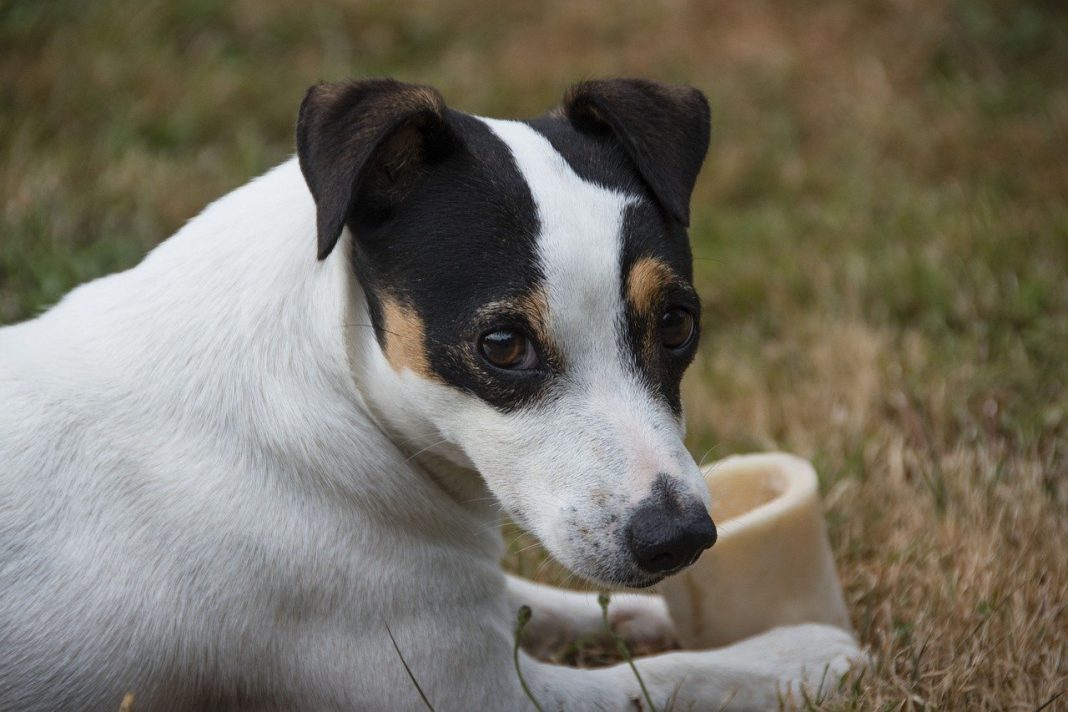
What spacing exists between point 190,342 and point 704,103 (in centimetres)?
154

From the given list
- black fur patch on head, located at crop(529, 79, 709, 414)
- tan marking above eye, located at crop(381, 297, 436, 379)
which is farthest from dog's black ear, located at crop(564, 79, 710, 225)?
tan marking above eye, located at crop(381, 297, 436, 379)

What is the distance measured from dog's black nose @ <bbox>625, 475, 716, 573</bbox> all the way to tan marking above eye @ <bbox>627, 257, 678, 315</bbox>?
1.43ft

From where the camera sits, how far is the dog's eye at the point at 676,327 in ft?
9.96

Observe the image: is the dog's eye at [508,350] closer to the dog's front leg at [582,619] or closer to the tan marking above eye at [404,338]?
the tan marking above eye at [404,338]

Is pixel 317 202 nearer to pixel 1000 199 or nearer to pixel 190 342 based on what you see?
pixel 190 342

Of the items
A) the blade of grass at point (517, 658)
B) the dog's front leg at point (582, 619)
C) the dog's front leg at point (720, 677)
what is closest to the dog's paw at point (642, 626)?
the dog's front leg at point (582, 619)

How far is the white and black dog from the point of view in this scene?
285 centimetres

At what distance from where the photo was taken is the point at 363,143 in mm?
2861

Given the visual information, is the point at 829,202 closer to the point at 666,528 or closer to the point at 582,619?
the point at 582,619

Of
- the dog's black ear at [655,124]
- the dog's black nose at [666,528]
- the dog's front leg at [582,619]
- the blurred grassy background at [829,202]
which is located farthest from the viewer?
the blurred grassy background at [829,202]

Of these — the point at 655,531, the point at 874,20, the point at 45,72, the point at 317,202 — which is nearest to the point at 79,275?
the point at 45,72

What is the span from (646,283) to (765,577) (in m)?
1.16

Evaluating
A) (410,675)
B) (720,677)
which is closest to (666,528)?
(410,675)

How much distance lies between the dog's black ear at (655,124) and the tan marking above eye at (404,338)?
0.72 m
